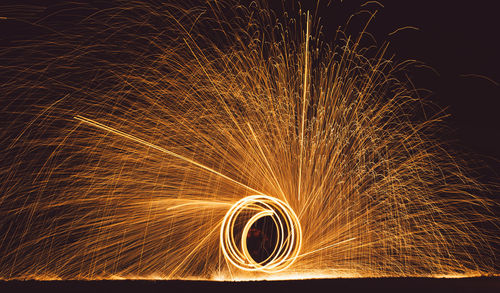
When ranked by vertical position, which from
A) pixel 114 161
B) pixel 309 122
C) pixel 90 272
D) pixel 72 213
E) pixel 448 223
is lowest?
pixel 90 272

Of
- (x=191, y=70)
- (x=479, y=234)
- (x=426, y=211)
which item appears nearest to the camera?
(x=191, y=70)

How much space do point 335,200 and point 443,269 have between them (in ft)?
11.7

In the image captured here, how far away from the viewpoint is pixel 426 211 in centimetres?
1264

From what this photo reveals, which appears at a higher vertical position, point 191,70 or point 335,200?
point 191,70

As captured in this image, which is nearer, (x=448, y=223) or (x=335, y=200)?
(x=335, y=200)

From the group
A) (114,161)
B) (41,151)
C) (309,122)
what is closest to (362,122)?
(309,122)

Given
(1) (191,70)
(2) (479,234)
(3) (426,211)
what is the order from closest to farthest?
(1) (191,70) → (3) (426,211) → (2) (479,234)

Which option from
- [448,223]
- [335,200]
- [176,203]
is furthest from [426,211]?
[176,203]

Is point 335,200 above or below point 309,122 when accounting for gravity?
below

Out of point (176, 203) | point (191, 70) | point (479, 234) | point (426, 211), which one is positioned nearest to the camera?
point (191, 70)

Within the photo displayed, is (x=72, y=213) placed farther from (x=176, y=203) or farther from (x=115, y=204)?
(x=176, y=203)

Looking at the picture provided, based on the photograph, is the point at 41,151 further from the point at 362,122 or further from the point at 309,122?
the point at 362,122

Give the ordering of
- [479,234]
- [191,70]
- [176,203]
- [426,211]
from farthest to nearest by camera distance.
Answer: [479,234] < [426,211] < [176,203] < [191,70]

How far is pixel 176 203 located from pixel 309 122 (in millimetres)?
3611
